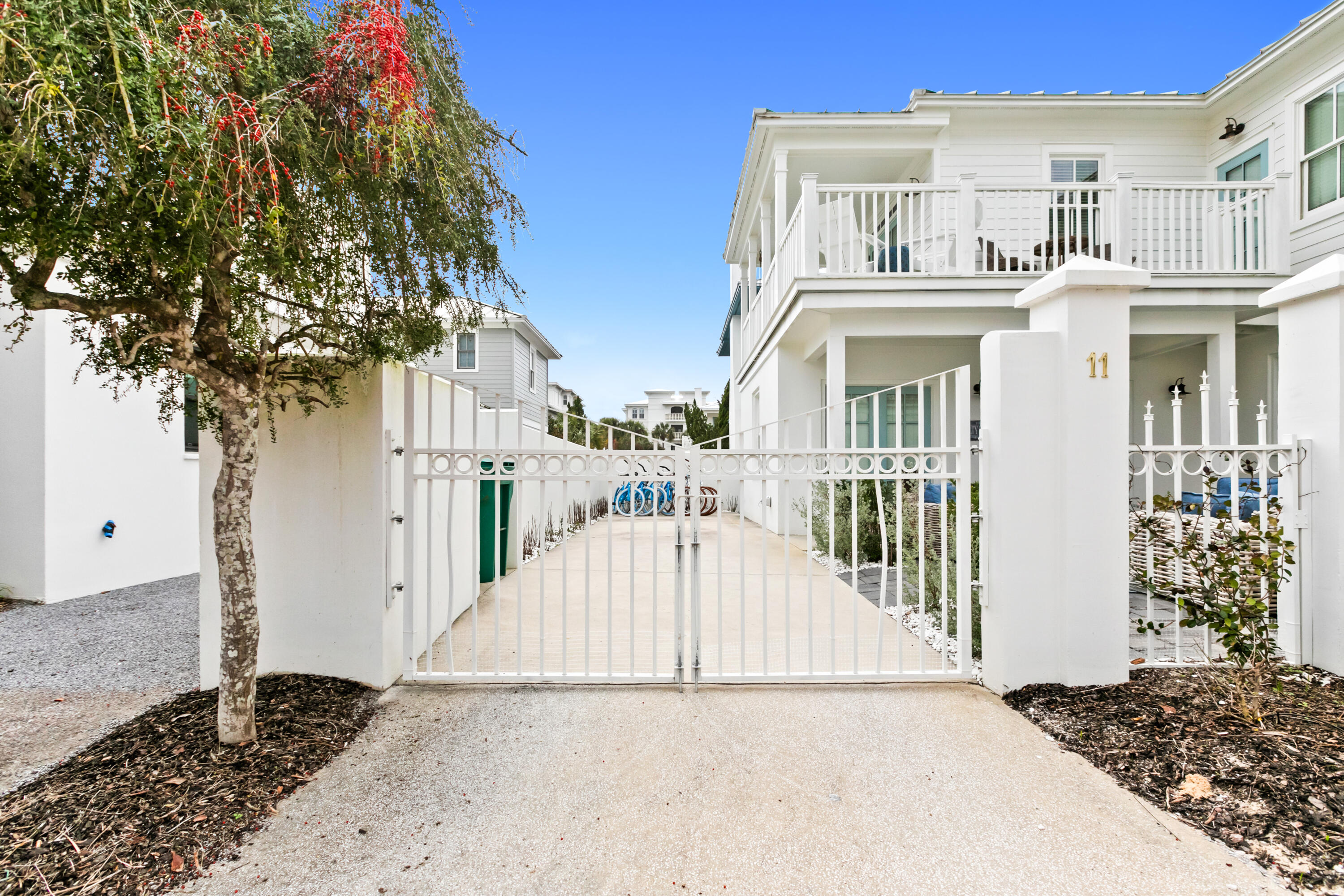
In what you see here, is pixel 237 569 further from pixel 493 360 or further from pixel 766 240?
pixel 493 360

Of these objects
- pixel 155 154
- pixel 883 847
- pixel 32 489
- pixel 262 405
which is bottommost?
pixel 883 847

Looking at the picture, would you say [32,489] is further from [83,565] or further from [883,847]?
[883,847]

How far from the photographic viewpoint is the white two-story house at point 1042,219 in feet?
22.4

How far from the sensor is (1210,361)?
23.8ft

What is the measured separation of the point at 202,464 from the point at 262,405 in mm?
418

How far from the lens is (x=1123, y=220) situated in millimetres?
6738

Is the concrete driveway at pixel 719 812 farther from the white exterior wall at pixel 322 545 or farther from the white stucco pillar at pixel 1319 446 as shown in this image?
the white stucco pillar at pixel 1319 446

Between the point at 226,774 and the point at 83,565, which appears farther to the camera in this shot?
the point at 83,565

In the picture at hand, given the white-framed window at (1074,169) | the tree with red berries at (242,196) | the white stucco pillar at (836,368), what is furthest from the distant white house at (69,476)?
the white-framed window at (1074,169)

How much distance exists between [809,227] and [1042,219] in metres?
2.81

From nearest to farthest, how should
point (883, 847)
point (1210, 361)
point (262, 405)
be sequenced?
point (883, 847) < point (262, 405) < point (1210, 361)

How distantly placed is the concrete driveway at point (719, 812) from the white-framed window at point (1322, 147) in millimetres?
8724

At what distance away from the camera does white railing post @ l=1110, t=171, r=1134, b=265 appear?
21.9ft

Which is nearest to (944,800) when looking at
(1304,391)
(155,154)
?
(1304,391)
